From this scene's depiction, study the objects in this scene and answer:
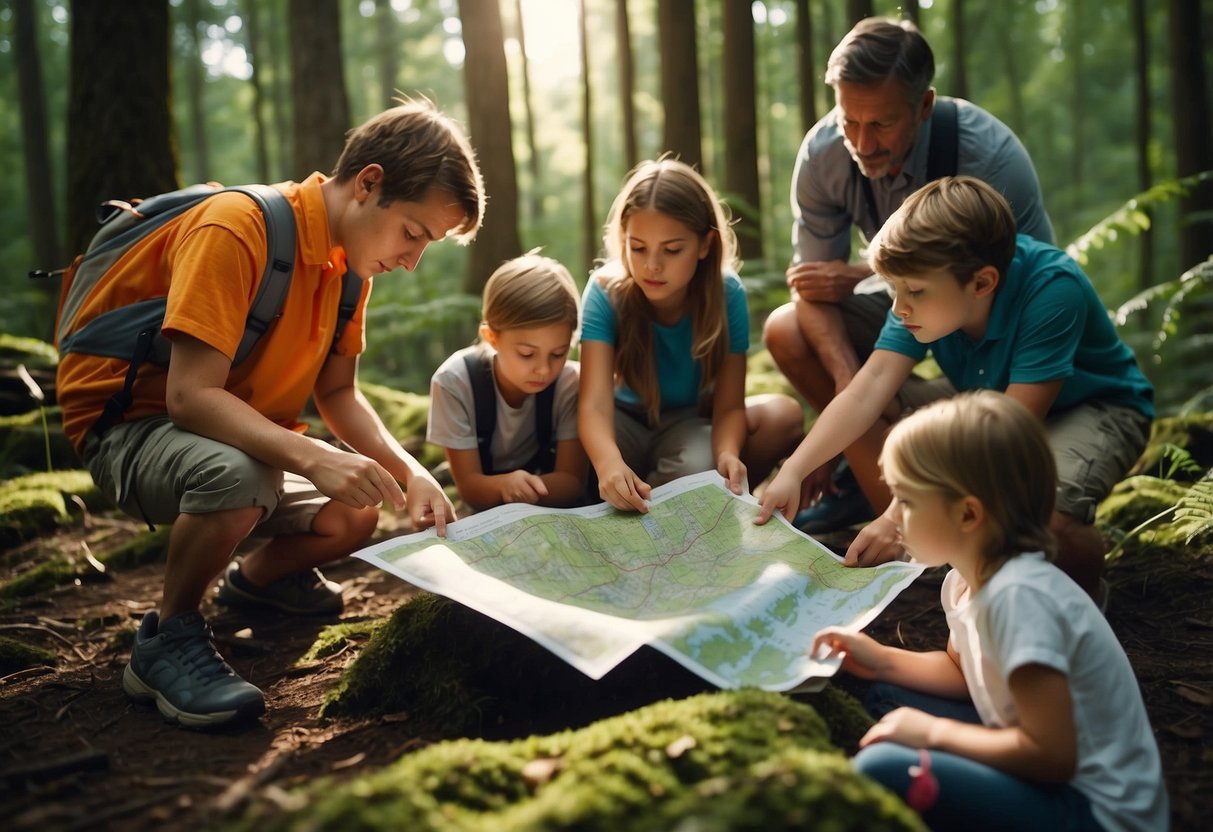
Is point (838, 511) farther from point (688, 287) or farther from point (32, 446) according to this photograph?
point (32, 446)

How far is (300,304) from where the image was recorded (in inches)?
123

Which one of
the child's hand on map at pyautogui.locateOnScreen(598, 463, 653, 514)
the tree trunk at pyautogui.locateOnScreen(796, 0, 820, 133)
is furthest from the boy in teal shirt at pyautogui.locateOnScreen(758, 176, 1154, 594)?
the tree trunk at pyautogui.locateOnScreen(796, 0, 820, 133)

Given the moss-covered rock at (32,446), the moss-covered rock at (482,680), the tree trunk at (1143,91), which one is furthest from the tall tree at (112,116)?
the tree trunk at (1143,91)

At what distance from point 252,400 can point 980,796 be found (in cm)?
244

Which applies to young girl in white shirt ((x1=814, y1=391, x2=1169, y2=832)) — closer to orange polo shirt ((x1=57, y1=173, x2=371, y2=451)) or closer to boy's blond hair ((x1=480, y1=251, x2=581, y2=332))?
boy's blond hair ((x1=480, y1=251, x2=581, y2=332))

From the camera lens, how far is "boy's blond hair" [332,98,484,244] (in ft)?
10.00

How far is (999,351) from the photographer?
3035 mm

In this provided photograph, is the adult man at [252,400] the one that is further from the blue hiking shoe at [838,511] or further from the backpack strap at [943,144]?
the backpack strap at [943,144]

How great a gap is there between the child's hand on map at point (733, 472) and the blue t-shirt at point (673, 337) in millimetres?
560

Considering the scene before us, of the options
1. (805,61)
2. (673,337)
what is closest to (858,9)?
(805,61)

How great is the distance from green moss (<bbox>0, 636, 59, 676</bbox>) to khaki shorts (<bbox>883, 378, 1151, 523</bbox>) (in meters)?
3.35

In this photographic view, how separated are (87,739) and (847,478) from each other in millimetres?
2999

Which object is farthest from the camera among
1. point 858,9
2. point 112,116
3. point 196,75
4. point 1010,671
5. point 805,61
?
point 196,75

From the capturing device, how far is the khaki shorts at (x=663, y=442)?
3656 mm
